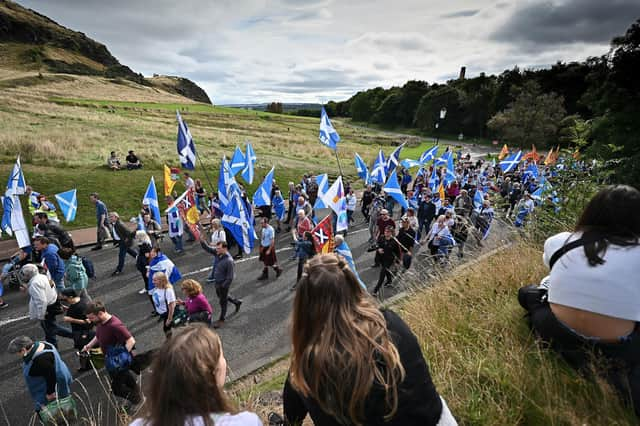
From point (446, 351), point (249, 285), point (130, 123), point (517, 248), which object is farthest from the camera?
point (130, 123)

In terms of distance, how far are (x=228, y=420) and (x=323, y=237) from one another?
18.8 feet

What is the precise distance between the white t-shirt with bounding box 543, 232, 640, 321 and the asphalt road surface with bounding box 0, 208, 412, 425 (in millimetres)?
2369

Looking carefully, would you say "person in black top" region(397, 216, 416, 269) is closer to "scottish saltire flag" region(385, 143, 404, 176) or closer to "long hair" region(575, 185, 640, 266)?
"long hair" region(575, 185, 640, 266)

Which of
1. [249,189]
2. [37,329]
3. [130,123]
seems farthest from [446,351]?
[130,123]

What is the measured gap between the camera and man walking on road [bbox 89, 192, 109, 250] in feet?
32.9

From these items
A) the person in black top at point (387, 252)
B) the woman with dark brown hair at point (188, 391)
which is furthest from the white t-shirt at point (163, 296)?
the person in black top at point (387, 252)

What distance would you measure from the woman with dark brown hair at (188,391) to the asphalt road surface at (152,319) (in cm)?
165

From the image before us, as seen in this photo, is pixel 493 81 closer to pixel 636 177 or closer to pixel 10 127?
pixel 636 177

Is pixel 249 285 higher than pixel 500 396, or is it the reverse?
pixel 500 396

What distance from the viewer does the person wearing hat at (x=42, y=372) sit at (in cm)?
380

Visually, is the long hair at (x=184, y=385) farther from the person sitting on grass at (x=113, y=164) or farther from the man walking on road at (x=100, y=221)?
the person sitting on grass at (x=113, y=164)

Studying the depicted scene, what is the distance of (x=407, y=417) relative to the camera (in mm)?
1636

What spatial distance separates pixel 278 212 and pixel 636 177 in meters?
10.3

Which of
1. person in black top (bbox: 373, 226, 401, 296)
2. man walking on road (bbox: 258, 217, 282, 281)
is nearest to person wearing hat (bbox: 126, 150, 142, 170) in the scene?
man walking on road (bbox: 258, 217, 282, 281)
